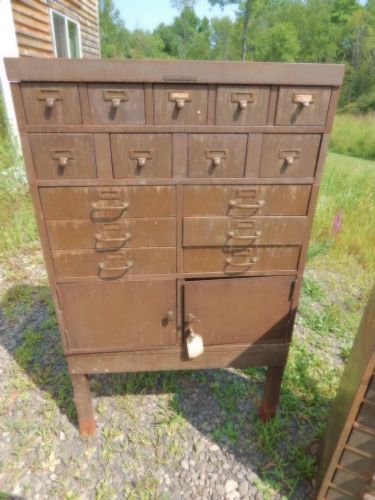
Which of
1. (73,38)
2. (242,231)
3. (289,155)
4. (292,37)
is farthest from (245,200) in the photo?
(292,37)

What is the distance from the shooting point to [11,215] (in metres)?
4.59

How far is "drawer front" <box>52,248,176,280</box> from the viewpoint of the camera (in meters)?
1.60

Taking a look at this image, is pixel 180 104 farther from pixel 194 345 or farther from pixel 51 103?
pixel 194 345

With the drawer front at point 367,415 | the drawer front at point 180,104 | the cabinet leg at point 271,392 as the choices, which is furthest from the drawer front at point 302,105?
the cabinet leg at point 271,392

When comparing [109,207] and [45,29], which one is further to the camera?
[45,29]

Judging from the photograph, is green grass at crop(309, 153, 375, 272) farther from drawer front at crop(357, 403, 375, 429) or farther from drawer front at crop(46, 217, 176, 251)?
drawer front at crop(46, 217, 176, 251)

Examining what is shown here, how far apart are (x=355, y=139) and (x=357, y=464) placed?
16.3 meters

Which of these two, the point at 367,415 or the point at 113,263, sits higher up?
the point at 113,263

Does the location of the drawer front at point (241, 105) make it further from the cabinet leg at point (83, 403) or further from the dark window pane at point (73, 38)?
the dark window pane at point (73, 38)

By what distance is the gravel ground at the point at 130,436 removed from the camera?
1918 mm

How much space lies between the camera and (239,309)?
1.82m

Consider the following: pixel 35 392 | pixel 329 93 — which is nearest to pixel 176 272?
pixel 329 93

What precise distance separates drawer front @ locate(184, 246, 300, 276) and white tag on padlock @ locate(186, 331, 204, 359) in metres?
0.39

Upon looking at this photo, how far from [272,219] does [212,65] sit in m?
0.72
